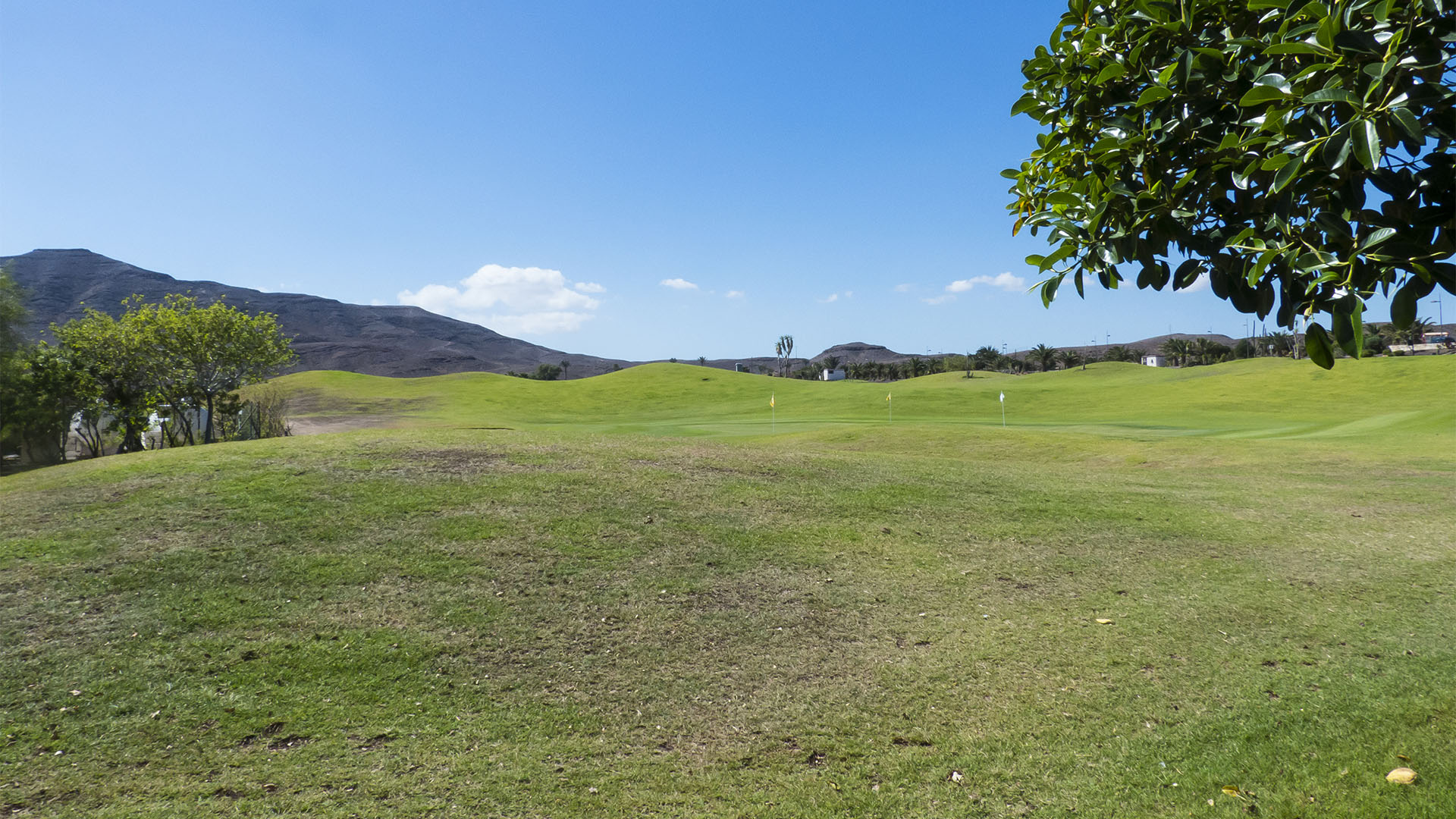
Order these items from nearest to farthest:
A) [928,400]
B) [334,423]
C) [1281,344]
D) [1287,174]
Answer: [1287,174] → [334,423] → [928,400] → [1281,344]

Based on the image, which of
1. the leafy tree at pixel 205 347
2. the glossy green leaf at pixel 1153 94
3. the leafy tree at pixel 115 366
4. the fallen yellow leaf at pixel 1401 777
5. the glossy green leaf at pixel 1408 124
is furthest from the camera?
the leafy tree at pixel 205 347

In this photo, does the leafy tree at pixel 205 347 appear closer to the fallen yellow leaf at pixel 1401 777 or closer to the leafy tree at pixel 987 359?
the fallen yellow leaf at pixel 1401 777

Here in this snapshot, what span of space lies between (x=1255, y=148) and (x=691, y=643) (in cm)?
517

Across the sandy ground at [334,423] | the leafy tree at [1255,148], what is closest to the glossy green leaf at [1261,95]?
the leafy tree at [1255,148]

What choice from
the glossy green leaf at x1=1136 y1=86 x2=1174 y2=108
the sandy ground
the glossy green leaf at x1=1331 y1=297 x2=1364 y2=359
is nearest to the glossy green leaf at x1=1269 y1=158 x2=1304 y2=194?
the glossy green leaf at x1=1331 y1=297 x2=1364 y2=359

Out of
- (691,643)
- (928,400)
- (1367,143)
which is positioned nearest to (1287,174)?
(1367,143)

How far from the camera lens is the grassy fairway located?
433 cm

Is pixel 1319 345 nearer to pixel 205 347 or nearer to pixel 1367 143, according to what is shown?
pixel 1367 143

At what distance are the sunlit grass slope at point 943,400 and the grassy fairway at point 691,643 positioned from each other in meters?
27.0

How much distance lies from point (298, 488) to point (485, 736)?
22.3ft

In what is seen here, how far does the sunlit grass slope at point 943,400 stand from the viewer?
44219mm

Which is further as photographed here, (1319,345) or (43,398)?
(43,398)

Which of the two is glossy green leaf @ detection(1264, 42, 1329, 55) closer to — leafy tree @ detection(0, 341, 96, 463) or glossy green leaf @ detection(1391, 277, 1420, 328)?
glossy green leaf @ detection(1391, 277, 1420, 328)

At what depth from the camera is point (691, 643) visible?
6.32 meters
